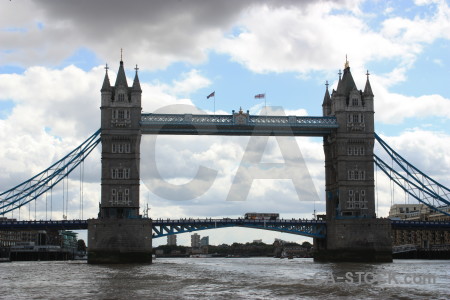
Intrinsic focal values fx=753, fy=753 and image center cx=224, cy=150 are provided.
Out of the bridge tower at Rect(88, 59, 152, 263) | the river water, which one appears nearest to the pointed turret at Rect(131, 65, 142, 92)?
the bridge tower at Rect(88, 59, 152, 263)

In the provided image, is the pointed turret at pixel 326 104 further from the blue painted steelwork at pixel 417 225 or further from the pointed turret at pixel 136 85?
the pointed turret at pixel 136 85

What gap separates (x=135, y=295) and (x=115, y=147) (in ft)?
189

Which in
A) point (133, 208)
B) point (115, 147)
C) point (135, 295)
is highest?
point (115, 147)

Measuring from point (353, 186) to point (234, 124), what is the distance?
2042 cm

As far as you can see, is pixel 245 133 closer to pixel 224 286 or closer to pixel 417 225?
pixel 417 225

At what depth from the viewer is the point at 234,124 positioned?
367 ft

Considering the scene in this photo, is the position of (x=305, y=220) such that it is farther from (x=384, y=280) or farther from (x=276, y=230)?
(x=384, y=280)

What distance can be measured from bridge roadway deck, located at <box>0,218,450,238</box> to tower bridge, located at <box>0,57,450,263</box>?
159mm

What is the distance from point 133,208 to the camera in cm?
10881

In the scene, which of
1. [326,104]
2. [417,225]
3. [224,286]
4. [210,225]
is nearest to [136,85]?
[210,225]

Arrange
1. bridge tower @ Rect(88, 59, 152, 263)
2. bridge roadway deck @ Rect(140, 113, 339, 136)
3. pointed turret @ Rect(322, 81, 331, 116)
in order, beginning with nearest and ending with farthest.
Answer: bridge tower @ Rect(88, 59, 152, 263), bridge roadway deck @ Rect(140, 113, 339, 136), pointed turret @ Rect(322, 81, 331, 116)

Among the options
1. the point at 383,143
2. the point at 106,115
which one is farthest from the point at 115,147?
the point at 383,143

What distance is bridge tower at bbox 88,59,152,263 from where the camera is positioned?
105m

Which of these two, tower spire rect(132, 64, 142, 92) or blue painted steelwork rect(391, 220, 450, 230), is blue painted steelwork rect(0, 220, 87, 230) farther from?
blue painted steelwork rect(391, 220, 450, 230)
